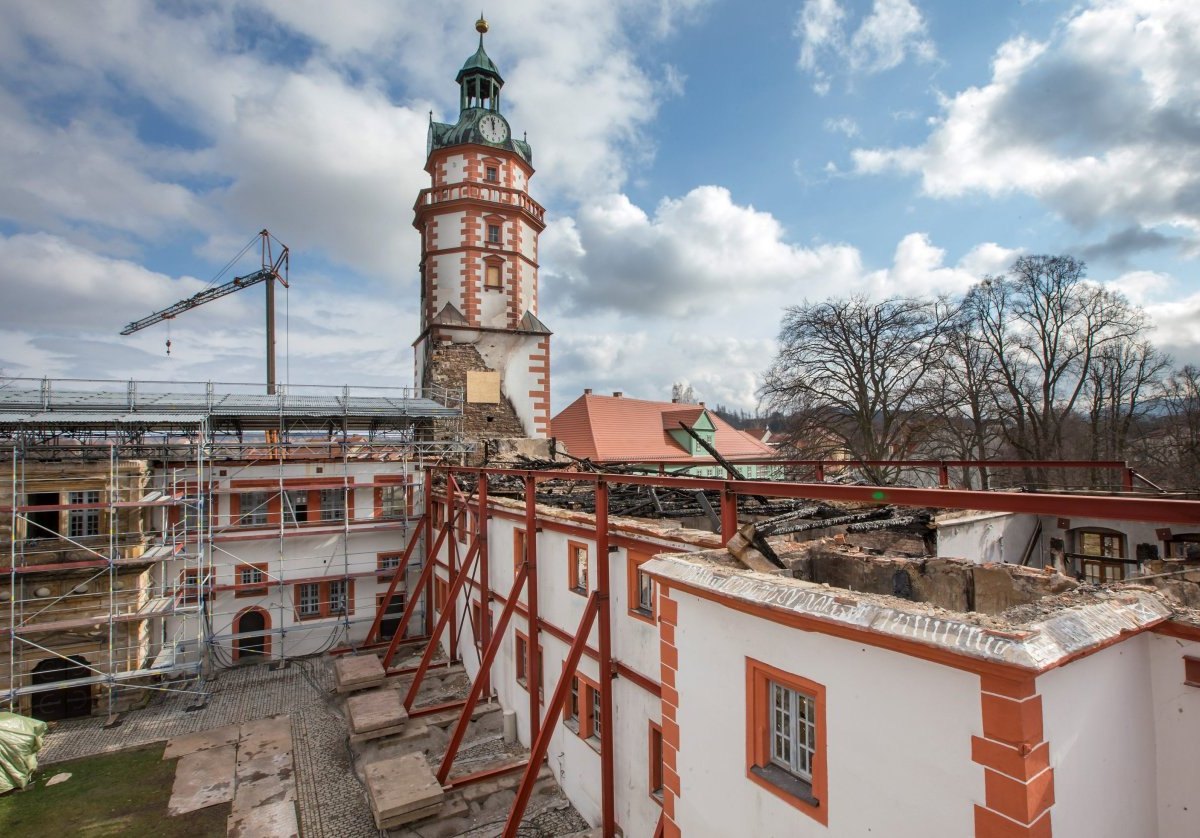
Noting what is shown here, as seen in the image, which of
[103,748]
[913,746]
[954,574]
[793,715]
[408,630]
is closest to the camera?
[913,746]

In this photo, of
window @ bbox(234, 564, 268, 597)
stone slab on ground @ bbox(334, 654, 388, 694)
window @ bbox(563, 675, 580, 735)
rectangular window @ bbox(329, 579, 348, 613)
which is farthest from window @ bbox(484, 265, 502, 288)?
window @ bbox(563, 675, 580, 735)

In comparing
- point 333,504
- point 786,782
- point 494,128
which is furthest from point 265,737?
point 494,128

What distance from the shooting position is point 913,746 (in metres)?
3.79

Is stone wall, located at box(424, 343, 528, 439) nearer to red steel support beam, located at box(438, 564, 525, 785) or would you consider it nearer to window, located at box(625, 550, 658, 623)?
red steel support beam, located at box(438, 564, 525, 785)

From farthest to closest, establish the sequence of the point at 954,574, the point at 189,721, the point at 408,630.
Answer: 1. the point at 408,630
2. the point at 189,721
3. the point at 954,574

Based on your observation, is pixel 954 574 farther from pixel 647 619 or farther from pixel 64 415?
pixel 64 415

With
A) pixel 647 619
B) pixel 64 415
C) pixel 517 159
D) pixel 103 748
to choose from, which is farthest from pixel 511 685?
pixel 517 159

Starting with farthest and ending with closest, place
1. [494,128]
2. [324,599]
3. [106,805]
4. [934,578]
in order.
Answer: [494,128], [324,599], [106,805], [934,578]

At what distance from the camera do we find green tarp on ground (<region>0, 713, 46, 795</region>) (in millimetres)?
12562

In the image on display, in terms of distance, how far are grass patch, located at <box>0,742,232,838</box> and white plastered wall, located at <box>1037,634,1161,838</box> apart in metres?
13.3

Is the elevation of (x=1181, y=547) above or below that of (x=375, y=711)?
above

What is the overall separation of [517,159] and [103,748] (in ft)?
77.1

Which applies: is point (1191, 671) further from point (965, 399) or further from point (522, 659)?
point (965, 399)

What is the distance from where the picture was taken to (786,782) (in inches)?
186
